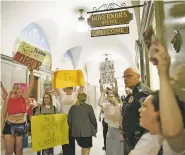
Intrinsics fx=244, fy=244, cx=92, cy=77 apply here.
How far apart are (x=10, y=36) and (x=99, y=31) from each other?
230 cm

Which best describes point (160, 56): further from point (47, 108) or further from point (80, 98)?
point (80, 98)

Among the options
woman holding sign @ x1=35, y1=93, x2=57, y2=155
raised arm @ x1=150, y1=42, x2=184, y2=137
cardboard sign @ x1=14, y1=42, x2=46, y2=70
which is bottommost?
woman holding sign @ x1=35, y1=93, x2=57, y2=155

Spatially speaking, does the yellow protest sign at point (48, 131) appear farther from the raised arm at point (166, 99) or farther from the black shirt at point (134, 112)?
the raised arm at point (166, 99)

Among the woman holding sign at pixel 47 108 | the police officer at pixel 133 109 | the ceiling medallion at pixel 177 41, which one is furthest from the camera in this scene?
the woman holding sign at pixel 47 108

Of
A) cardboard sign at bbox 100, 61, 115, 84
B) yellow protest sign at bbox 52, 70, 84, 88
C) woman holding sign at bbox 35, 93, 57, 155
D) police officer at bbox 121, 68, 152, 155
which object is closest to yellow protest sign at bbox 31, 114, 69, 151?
woman holding sign at bbox 35, 93, 57, 155

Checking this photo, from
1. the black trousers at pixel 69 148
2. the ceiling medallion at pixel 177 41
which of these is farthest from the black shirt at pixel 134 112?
the black trousers at pixel 69 148

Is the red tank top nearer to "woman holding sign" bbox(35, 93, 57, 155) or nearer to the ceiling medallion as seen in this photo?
"woman holding sign" bbox(35, 93, 57, 155)

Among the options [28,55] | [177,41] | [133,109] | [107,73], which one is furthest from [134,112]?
[107,73]

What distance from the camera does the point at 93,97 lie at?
17891 mm

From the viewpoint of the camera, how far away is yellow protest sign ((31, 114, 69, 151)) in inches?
157

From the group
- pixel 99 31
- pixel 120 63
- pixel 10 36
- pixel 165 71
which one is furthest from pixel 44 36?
pixel 120 63

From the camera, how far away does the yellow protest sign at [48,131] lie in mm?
3982

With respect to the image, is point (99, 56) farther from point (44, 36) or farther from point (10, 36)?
point (10, 36)

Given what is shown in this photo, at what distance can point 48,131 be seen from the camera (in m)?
4.15
